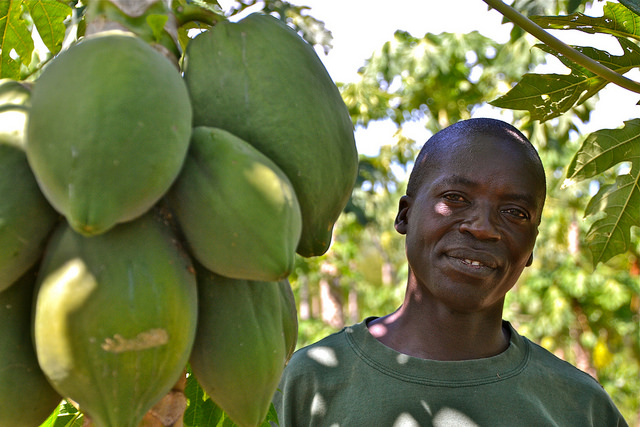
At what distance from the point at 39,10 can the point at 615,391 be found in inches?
393

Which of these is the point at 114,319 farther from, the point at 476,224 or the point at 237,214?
the point at 476,224

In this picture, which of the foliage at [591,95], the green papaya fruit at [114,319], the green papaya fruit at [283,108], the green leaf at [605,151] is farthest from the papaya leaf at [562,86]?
the green papaya fruit at [114,319]

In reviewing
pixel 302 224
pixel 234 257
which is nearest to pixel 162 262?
pixel 234 257

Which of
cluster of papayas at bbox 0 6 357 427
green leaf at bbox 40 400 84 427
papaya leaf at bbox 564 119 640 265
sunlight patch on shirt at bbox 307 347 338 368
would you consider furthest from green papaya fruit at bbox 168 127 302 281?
papaya leaf at bbox 564 119 640 265

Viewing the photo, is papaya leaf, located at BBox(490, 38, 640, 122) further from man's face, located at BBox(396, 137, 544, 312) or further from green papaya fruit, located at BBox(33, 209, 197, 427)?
green papaya fruit, located at BBox(33, 209, 197, 427)

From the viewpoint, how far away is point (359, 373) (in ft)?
5.12

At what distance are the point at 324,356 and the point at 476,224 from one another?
47 centimetres

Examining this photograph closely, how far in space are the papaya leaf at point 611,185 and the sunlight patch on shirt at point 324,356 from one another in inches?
31.2

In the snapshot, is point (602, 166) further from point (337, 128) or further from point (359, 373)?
point (337, 128)

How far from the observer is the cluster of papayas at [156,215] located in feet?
2.10

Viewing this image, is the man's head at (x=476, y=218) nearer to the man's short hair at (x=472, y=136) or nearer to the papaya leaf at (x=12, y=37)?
the man's short hair at (x=472, y=136)

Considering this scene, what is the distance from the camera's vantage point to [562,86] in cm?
178

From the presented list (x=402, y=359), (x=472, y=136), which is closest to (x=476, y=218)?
(x=472, y=136)

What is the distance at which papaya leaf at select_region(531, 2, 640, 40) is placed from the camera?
5.26 feet
